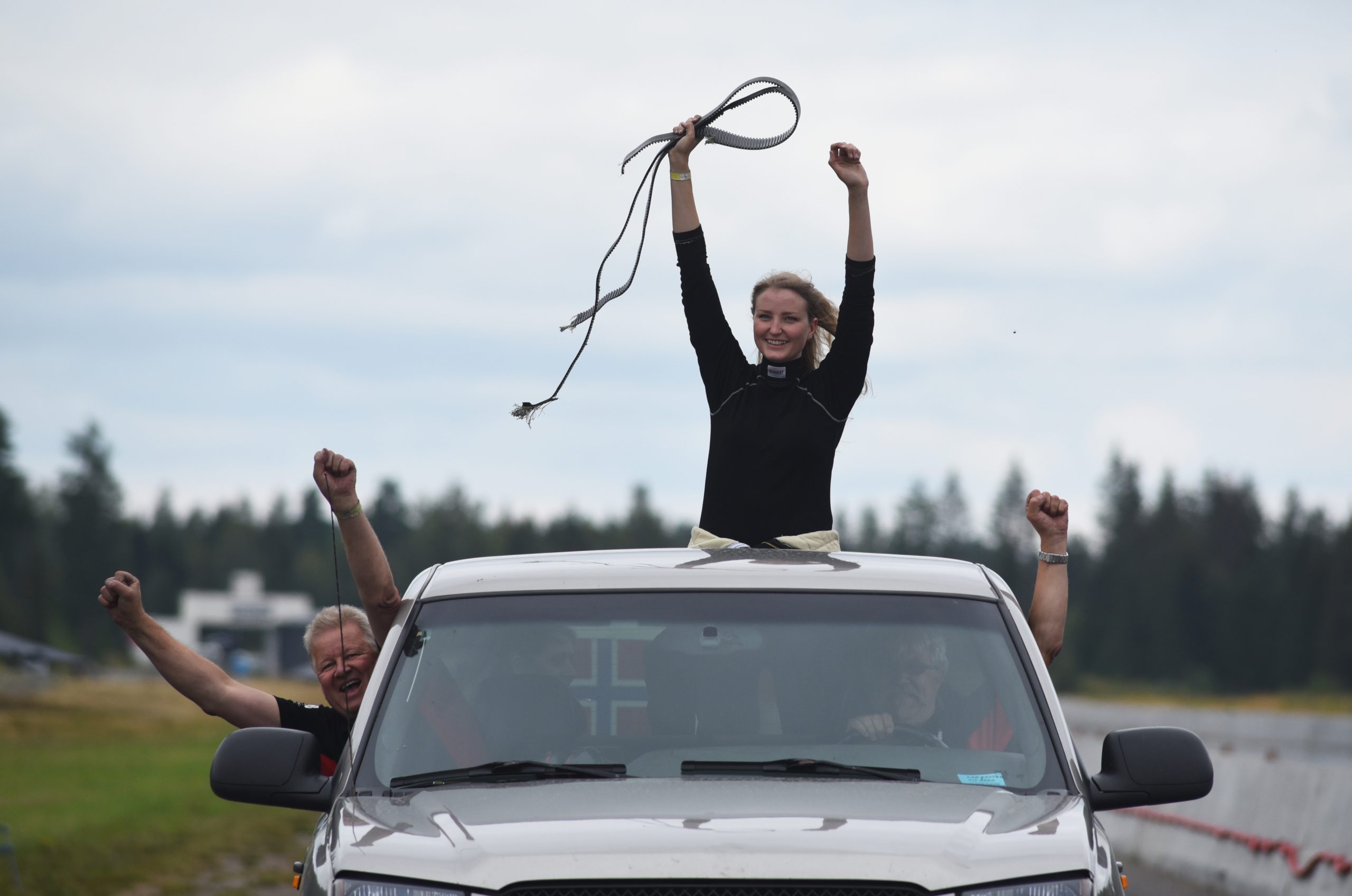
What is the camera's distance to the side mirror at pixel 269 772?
454 centimetres

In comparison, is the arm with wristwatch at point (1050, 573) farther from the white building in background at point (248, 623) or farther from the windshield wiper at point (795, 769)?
the white building in background at point (248, 623)

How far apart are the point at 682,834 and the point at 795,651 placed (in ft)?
3.10

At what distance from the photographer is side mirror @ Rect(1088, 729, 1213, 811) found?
457 cm

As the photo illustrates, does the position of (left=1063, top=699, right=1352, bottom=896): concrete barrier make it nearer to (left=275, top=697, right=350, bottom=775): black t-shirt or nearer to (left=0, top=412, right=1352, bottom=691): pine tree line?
(left=275, top=697, right=350, bottom=775): black t-shirt

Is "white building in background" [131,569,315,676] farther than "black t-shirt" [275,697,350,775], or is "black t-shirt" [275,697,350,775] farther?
"white building in background" [131,569,315,676]

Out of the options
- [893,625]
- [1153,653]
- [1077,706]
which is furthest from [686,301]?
[1153,653]

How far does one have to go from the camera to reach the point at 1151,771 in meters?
4.58

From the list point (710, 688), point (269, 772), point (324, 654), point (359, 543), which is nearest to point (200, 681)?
point (324, 654)

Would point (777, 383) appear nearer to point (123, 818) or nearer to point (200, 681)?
point (200, 681)

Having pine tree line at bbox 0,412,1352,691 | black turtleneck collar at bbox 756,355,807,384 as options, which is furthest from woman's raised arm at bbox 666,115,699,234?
pine tree line at bbox 0,412,1352,691

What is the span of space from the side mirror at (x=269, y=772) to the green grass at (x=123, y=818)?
30.9ft

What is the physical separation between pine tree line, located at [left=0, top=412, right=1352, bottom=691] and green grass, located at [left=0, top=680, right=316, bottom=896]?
59.4 metres

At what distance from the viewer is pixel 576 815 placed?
157 inches

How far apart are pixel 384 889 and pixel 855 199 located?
3.45 metres
